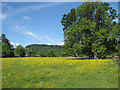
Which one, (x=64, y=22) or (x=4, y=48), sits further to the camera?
(x=4, y=48)

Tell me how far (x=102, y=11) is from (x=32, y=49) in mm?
61239

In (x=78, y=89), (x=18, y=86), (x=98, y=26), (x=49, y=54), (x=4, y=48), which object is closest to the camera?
(x=78, y=89)

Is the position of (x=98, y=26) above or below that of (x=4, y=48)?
above

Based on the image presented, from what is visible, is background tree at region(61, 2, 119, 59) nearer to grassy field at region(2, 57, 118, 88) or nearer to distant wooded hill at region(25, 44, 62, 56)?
grassy field at region(2, 57, 118, 88)

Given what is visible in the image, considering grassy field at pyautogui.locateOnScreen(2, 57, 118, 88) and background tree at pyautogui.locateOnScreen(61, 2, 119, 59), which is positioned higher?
background tree at pyautogui.locateOnScreen(61, 2, 119, 59)

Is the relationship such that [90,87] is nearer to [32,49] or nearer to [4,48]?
[4,48]

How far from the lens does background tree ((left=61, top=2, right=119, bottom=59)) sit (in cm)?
3281

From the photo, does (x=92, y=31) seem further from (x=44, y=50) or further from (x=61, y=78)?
(x=44, y=50)

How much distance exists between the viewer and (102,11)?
1378 inches

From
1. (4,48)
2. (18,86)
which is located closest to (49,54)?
(4,48)

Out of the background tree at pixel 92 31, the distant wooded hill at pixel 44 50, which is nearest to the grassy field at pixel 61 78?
the background tree at pixel 92 31

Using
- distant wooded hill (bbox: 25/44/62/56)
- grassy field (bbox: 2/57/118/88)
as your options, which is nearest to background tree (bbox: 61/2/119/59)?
grassy field (bbox: 2/57/118/88)

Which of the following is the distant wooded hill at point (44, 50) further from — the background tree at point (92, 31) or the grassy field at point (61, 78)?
the grassy field at point (61, 78)

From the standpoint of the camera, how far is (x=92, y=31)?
3506 centimetres
